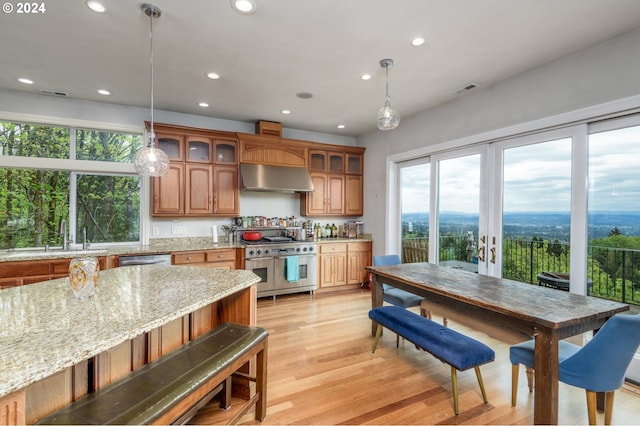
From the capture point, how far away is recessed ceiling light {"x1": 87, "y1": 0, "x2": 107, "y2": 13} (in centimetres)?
207

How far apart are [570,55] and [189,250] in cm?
467

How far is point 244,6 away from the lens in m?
2.10

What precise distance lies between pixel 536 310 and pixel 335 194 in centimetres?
398

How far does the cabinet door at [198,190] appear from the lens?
4363 millimetres

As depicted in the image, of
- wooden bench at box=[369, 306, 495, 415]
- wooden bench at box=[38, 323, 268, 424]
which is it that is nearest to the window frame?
wooden bench at box=[38, 323, 268, 424]

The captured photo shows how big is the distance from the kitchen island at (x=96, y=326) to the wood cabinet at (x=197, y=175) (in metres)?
2.22

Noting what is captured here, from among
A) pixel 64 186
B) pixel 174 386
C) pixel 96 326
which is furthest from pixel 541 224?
pixel 64 186

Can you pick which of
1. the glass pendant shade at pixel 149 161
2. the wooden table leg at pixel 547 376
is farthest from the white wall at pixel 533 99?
the glass pendant shade at pixel 149 161

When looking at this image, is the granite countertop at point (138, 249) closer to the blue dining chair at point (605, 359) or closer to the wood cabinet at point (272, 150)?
the wood cabinet at point (272, 150)

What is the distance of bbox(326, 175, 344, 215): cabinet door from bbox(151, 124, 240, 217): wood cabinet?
1.67 metres

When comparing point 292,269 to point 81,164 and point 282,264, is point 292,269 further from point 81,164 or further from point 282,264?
point 81,164

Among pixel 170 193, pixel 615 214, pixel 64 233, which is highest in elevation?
pixel 170 193

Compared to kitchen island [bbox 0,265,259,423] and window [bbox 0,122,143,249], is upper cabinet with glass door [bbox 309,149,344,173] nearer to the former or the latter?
window [bbox 0,122,143,249]

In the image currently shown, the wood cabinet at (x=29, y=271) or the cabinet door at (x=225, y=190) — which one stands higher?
the cabinet door at (x=225, y=190)
